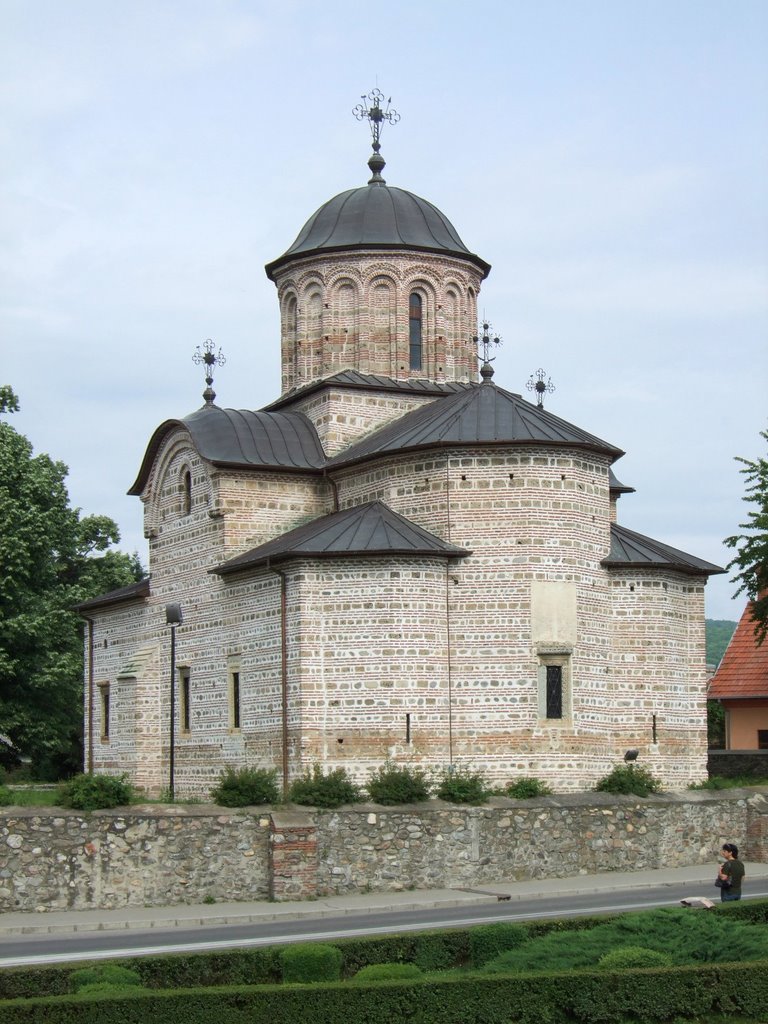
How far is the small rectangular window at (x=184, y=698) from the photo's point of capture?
28.4 metres

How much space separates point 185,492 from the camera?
2909 centimetres

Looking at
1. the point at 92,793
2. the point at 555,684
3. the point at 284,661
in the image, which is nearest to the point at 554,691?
the point at 555,684

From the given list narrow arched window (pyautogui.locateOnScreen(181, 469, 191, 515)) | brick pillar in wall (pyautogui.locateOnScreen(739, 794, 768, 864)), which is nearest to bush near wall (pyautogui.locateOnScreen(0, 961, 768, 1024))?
brick pillar in wall (pyautogui.locateOnScreen(739, 794, 768, 864))

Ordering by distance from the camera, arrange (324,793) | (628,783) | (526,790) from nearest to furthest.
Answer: (324,793), (526,790), (628,783)

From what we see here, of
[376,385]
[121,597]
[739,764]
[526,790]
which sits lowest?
[739,764]

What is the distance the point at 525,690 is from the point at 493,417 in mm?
4792

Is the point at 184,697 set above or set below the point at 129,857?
above

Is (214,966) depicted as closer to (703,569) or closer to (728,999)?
(728,999)

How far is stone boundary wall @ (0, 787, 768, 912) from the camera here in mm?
17750

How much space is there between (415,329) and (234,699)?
9001 mm

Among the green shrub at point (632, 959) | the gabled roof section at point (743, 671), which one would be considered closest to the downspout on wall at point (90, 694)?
the gabled roof section at point (743, 671)

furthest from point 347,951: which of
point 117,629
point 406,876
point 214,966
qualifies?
point 117,629

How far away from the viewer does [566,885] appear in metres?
19.8

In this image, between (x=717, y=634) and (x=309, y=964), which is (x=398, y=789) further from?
(x=717, y=634)
